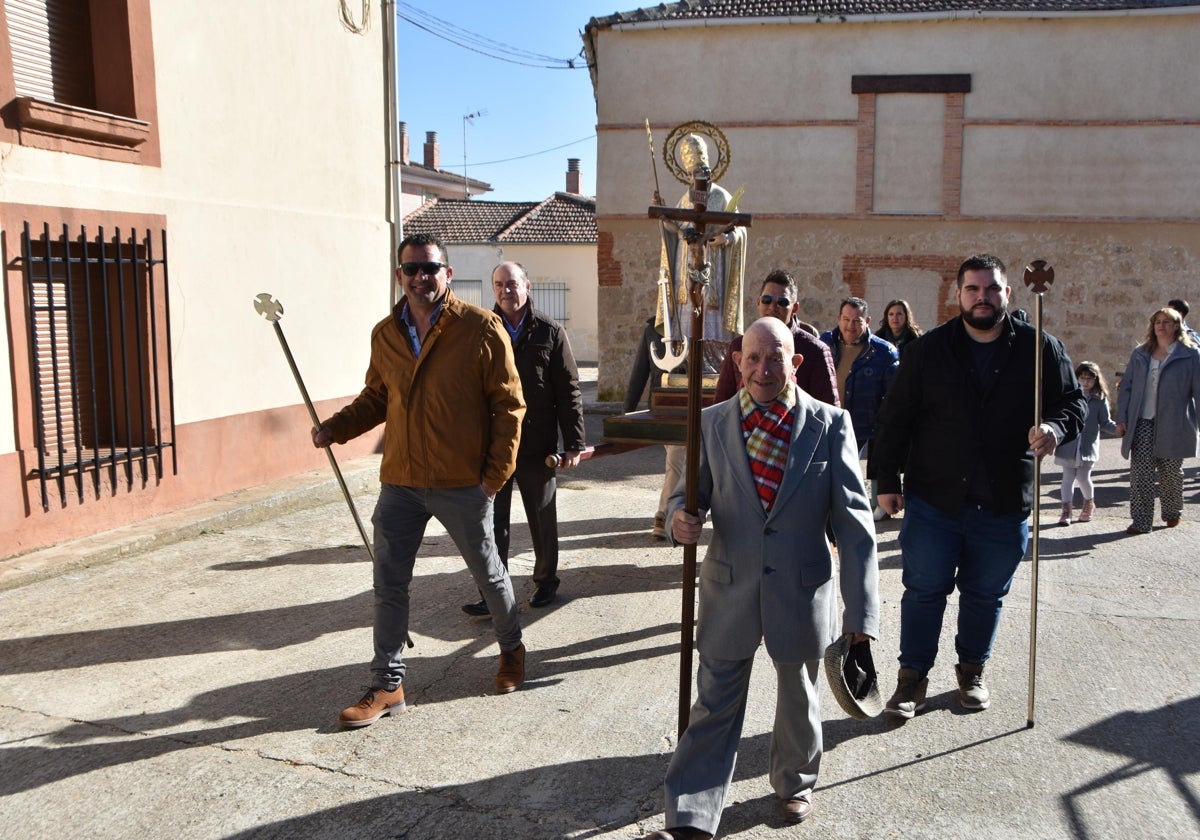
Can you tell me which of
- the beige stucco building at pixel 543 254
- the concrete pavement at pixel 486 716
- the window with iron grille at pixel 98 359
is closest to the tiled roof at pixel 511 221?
the beige stucco building at pixel 543 254

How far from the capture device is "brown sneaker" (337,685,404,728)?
4.14m

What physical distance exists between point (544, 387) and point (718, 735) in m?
2.73

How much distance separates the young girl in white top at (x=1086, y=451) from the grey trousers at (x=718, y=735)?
5.47 metres

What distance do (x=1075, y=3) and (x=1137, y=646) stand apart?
47.3 ft

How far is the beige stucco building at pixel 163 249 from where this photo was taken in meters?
6.55

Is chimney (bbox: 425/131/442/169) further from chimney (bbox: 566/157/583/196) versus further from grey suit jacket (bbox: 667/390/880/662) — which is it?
grey suit jacket (bbox: 667/390/880/662)

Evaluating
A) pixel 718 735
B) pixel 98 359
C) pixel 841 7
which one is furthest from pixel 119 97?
pixel 841 7

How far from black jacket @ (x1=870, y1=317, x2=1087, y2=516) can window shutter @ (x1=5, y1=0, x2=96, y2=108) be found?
20.5 ft

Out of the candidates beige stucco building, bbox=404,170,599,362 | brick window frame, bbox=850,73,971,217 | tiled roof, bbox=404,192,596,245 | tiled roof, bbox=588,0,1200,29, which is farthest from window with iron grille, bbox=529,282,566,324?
brick window frame, bbox=850,73,971,217

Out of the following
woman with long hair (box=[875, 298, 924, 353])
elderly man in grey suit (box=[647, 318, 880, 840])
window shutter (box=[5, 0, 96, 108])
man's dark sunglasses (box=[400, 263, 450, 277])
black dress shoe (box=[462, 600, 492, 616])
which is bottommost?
black dress shoe (box=[462, 600, 492, 616])

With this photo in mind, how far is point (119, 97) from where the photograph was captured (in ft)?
24.1

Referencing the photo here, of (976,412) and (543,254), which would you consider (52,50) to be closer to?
(976,412)

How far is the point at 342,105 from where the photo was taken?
33.1ft

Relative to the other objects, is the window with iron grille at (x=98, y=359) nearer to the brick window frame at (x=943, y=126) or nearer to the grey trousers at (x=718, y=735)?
the grey trousers at (x=718, y=735)
